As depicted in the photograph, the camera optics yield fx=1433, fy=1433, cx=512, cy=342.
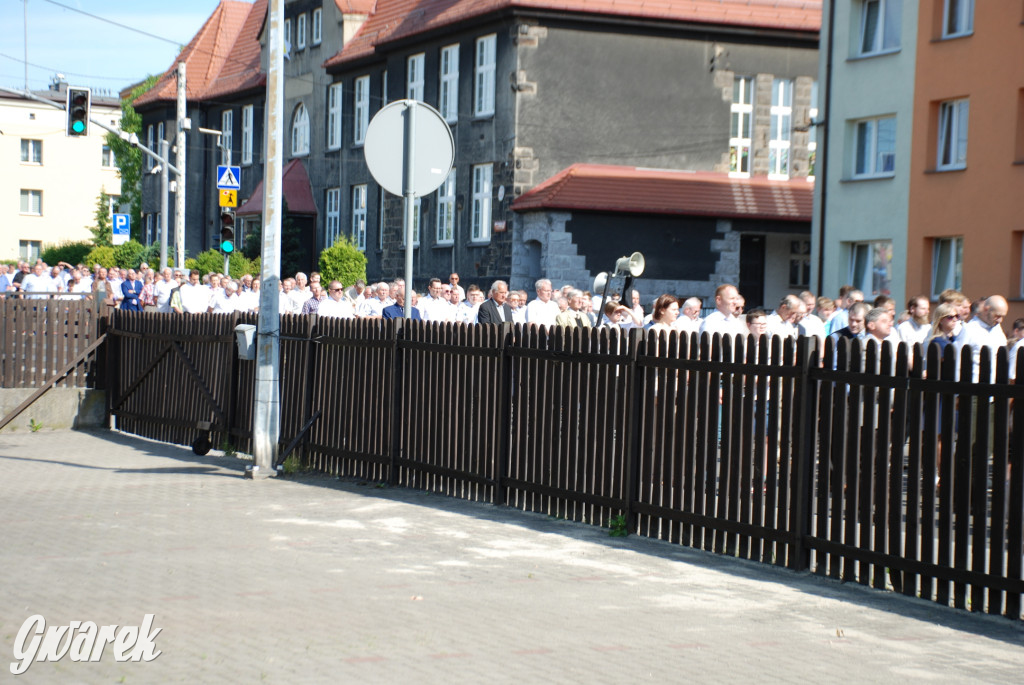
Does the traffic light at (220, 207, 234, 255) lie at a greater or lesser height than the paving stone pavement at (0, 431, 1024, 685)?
greater

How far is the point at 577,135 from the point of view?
36875 mm

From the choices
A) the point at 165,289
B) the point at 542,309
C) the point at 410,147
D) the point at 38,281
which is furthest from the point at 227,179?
the point at 410,147

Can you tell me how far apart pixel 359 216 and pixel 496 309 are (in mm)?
30297

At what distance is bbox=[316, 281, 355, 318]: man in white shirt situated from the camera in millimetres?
19547

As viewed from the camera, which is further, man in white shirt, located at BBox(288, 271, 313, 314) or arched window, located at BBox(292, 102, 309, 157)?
arched window, located at BBox(292, 102, 309, 157)

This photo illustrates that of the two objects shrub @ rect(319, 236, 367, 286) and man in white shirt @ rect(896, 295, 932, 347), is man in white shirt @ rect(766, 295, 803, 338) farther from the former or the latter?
shrub @ rect(319, 236, 367, 286)

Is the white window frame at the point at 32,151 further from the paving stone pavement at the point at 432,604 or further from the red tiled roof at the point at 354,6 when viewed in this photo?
the paving stone pavement at the point at 432,604

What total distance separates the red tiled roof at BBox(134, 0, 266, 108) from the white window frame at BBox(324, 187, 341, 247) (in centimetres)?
1003

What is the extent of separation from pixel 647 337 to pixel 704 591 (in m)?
2.41

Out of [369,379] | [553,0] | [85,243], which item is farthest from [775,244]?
[85,243]

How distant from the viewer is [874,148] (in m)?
33.6

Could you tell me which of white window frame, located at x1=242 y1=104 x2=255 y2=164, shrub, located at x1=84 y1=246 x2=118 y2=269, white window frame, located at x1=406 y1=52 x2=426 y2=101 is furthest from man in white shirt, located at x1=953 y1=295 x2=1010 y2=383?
shrub, located at x1=84 y1=246 x2=118 y2=269

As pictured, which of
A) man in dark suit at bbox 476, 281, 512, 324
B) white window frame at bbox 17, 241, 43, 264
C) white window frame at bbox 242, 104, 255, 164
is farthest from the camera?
white window frame at bbox 17, 241, 43, 264

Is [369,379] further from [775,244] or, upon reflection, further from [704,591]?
Answer: [775,244]
